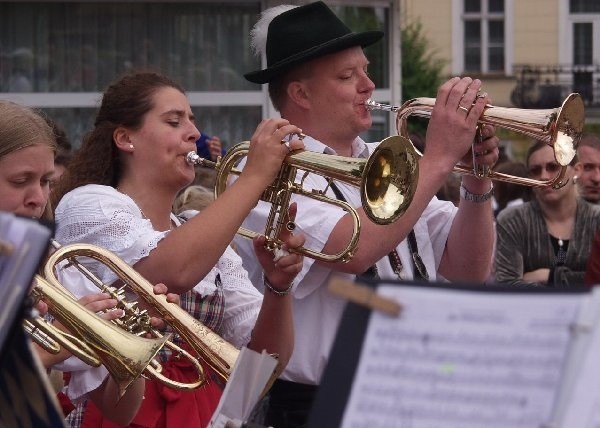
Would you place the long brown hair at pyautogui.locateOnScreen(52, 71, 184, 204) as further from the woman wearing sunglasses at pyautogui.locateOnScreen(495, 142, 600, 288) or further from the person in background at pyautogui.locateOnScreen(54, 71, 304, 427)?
the woman wearing sunglasses at pyautogui.locateOnScreen(495, 142, 600, 288)

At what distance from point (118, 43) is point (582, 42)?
1851 centimetres

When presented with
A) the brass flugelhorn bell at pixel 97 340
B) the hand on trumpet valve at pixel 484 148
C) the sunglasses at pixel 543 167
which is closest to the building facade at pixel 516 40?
the sunglasses at pixel 543 167

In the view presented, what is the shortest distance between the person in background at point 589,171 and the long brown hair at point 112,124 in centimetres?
388

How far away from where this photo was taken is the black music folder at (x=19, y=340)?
1.89 metres

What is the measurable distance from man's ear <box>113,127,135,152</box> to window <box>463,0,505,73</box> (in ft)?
72.4

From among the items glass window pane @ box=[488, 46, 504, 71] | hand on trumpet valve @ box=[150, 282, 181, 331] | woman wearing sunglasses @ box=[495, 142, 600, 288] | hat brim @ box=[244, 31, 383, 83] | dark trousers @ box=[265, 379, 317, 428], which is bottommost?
dark trousers @ box=[265, 379, 317, 428]

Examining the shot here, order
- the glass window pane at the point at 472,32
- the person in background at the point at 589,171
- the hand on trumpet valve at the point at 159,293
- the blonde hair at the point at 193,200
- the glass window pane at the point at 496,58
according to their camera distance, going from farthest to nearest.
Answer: the glass window pane at the point at 472,32
the glass window pane at the point at 496,58
the person in background at the point at 589,171
the blonde hair at the point at 193,200
the hand on trumpet valve at the point at 159,293

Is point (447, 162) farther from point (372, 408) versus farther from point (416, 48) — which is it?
point (416, 48)

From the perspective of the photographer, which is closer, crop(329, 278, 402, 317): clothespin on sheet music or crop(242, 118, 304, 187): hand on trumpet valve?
crop(329, 278, 402, 317): clothespin on sheet music

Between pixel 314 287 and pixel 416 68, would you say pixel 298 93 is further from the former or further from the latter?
pixel 416 68

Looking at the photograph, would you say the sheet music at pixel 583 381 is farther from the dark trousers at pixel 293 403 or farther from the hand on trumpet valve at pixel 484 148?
the hand on trumpet valve at pixel 484 148

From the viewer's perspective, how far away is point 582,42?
2522 cm

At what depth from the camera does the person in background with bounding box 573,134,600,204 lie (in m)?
7.29

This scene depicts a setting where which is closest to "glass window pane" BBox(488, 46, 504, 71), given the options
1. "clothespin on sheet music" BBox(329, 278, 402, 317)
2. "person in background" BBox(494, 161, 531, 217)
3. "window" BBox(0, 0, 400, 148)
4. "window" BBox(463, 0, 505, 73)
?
"window" BBox(463, 0, 505, 73)
